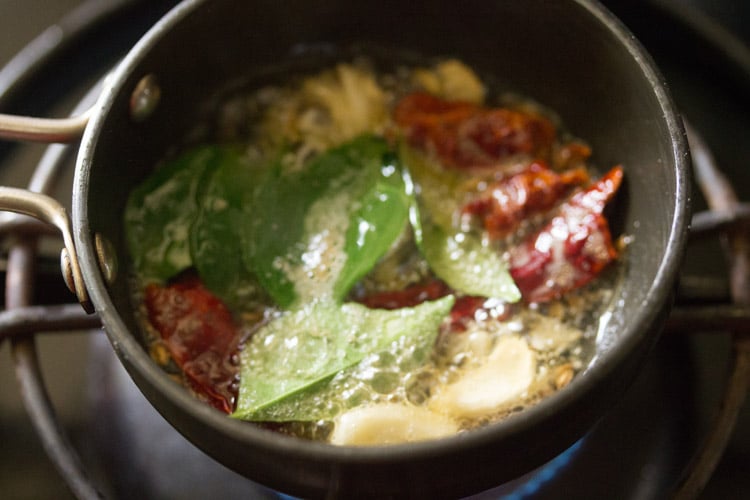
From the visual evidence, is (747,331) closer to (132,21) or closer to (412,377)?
(412,377)

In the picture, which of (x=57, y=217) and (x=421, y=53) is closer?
(x=57, y=217)

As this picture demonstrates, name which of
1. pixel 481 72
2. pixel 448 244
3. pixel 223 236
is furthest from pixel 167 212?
pixel 481 72

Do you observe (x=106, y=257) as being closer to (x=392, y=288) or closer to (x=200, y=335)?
(x=200, y=335)

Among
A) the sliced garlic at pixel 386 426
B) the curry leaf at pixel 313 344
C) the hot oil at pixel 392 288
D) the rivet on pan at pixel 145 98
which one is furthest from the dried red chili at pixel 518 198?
the rivet on pan at pixel 145 98

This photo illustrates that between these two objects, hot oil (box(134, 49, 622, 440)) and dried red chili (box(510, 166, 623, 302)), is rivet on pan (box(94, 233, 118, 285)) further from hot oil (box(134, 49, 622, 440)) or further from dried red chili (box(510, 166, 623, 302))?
dried red chili (box(510, 166, 623, 302))

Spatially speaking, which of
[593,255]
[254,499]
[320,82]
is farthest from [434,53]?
[254,499]
